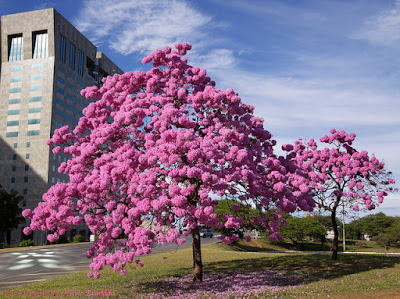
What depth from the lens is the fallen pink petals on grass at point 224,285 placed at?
12305mm

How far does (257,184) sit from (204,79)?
522 centimetres

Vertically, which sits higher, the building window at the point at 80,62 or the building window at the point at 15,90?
the building window at the point at 80,62

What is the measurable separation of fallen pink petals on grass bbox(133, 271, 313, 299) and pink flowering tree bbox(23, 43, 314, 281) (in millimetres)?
1187

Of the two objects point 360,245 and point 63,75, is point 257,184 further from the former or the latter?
point 63,75

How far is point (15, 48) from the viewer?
293 feet

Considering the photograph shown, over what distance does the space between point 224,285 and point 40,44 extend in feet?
296

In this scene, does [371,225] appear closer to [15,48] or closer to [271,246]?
[271,246]

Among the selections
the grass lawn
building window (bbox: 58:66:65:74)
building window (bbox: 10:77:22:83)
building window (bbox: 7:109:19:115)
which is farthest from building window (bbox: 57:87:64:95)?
the grass lawn

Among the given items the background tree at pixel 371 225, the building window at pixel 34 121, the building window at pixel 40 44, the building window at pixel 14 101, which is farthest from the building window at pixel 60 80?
the background tree at pixel 371 225

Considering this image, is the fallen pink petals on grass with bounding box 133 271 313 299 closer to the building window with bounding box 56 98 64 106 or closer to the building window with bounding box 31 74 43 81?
the building window with bounding box 56 98 64 106

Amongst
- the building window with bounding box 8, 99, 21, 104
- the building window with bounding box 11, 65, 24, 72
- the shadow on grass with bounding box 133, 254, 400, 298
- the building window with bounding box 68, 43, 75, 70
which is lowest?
the shadow on grass with bounding box 133, 254, 400, 298

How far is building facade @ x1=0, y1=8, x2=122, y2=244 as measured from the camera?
82375mm

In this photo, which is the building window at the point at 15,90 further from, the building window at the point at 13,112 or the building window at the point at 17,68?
the building window at the point at 13,112

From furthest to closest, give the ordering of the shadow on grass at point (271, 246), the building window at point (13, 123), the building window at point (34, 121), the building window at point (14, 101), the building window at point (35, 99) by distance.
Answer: the building window at point (14, 101)
the building window at point (35, 99)
the building window at point (13, 123)
the building window at point (34, 121)
the shadow on grass at point (271, 246)
